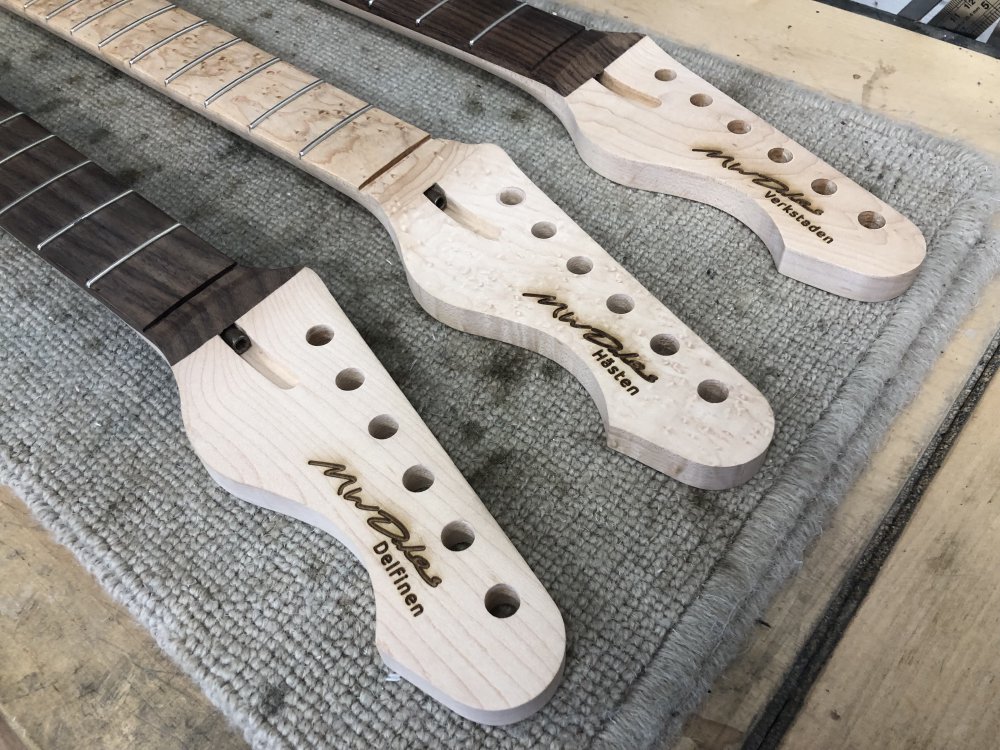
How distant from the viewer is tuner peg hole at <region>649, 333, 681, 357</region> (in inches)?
23.6

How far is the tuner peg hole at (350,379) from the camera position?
1.95 ft

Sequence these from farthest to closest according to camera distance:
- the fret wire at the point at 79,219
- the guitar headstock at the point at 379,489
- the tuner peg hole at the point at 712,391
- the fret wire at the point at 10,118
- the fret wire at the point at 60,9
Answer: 1. the fret wire at the point at 60,9
2. the fret wire at the point at 10,118
3. the fret wire at the point at 79,219
4. the tuner peg hole at the point at 712,391
5. the guitar headstock at the point at 379,489

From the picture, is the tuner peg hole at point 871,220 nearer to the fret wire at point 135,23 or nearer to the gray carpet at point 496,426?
the gray carpet at point 496,426

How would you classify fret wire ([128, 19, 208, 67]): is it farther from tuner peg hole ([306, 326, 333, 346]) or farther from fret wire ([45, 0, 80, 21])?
tuner peg hole ([306, 326, 333, 346])

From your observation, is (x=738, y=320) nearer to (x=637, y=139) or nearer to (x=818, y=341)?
(x=818, y=341)

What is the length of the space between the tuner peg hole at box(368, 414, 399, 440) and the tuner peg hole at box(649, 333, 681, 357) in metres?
0.20

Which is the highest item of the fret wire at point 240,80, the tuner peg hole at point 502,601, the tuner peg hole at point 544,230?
the fret wire at point 240,80

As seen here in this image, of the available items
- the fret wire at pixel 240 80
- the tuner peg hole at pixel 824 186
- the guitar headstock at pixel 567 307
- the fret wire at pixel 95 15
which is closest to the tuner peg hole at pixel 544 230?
the guitar headstock at pixel 567 307

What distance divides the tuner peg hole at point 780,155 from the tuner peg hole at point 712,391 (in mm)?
255

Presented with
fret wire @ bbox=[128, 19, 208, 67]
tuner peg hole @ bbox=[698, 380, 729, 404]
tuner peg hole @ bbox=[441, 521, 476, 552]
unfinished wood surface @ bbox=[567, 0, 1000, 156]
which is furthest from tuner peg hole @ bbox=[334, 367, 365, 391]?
unfinished wood surface @ bbox=[567, 0, 1000, 156]

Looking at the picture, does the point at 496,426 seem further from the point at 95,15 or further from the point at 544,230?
the point at 95,15

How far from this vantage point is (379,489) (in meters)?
0.54

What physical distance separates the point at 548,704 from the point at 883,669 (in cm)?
22

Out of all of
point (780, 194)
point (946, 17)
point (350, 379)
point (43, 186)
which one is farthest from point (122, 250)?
point (946, 17)
